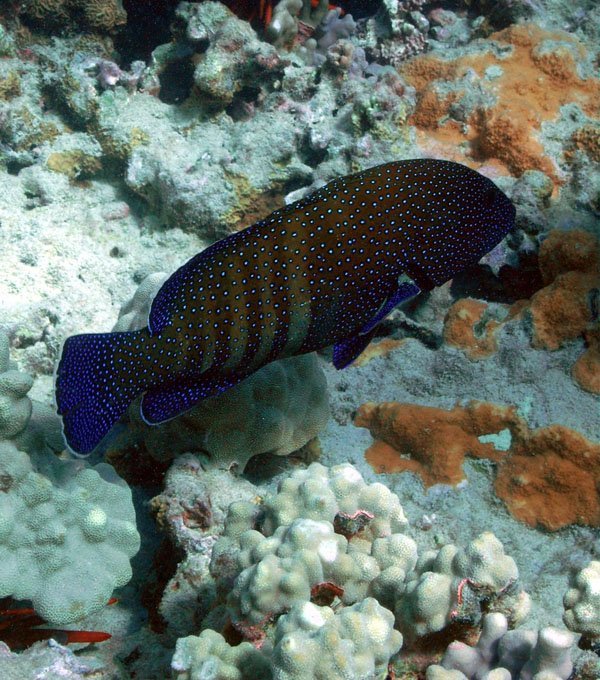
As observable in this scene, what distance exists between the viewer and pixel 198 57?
23.2ft

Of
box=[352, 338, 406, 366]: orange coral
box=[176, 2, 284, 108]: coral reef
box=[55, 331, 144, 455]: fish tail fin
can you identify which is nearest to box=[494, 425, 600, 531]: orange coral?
box=[352, 338, 406, 366]: orange coral

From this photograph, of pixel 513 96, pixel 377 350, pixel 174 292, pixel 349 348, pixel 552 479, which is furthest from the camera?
pixel 513 96

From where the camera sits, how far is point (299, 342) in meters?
3.22

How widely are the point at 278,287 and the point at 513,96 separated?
173 inches

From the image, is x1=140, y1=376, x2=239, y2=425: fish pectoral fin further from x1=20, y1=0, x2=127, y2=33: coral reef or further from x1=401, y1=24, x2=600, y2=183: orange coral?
x1=20, y1=0, x2=127, y2=33: coral reef

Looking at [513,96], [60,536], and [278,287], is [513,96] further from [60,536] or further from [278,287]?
[60,536]

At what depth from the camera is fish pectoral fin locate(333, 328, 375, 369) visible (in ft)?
11.1

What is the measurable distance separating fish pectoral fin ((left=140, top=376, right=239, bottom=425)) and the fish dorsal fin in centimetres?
→ 36

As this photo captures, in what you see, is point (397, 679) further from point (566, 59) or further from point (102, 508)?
point (566, 59)

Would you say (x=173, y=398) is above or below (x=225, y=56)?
below

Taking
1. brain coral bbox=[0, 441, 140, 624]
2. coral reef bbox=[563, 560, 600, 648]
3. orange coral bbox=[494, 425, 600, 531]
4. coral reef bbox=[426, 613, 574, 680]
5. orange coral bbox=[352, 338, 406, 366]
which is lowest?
brain coral bbox=[0, 441, 140, 624]

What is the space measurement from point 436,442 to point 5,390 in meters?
3.02

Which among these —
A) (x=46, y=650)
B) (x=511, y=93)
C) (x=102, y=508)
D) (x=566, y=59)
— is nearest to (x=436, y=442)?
(x=102, y=508)

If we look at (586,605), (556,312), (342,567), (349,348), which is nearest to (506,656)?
(586,605)
